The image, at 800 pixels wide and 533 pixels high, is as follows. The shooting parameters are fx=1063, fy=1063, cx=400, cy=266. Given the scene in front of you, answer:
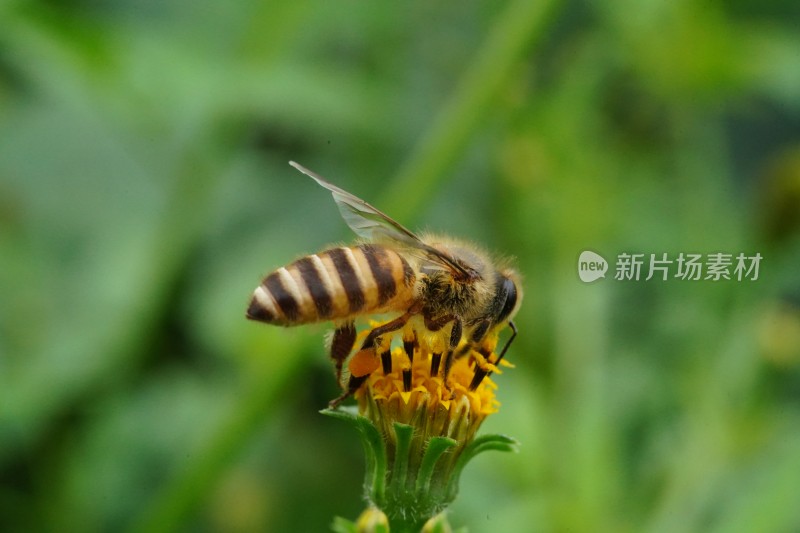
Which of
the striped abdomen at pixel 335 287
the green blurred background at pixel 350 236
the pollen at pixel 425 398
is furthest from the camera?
the green blurred background at pixel 350 236

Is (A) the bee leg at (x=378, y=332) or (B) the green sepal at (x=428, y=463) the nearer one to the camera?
(B) the green sepal at (x=428, y=463)

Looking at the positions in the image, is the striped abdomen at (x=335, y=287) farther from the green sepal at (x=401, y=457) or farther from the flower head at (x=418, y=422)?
the green sepal at (x=401, y=457)

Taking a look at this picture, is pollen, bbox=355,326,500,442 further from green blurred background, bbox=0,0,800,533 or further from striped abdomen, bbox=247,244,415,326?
green blurred background, bbox=0,0,800,533

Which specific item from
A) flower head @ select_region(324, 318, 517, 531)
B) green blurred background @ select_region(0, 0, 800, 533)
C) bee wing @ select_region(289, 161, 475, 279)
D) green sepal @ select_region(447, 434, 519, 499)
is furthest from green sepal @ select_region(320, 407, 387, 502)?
green blurred background @ select_region(0, 0, 800, 533)

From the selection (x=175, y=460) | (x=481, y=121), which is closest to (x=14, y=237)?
(x=175, y=460)

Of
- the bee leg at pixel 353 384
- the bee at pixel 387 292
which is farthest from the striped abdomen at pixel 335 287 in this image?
the bee leg at pixel 353 384

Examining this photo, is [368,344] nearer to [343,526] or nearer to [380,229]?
[380,229]

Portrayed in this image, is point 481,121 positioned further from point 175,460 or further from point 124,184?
point 124,184

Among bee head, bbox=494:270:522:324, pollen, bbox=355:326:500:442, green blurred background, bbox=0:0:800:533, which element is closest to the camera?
pollen, bbox=355:326:500:442

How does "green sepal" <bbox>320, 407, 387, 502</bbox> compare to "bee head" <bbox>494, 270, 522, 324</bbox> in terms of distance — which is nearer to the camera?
"green sepal" <bbox>320, 407, 387, 502</bbox>
